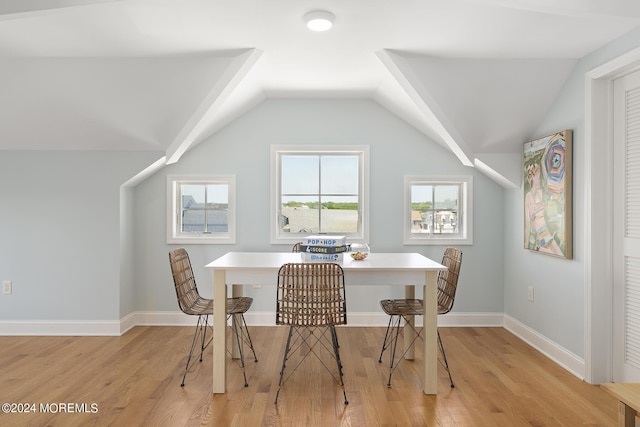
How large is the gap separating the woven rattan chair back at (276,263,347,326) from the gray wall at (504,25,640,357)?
6.12 feet

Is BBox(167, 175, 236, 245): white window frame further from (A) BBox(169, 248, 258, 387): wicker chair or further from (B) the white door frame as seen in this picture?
(B) the white door frame

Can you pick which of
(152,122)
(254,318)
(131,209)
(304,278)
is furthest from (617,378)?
(131,209)

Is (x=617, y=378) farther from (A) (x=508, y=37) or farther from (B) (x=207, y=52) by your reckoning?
(B) (x=207, y=52)

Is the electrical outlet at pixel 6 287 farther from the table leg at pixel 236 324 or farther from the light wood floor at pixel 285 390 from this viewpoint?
the table leg at pixel 236 324

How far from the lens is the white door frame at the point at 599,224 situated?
3037 mm

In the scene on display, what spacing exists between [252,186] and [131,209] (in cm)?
129

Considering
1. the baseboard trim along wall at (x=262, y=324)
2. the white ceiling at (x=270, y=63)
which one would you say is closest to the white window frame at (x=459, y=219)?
the white ceiling at (x=270, y=63)

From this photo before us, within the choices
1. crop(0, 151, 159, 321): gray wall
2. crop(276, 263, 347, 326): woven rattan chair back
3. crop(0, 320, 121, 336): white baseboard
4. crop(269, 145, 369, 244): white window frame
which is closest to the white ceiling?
crop(0, 151, 159, 321): gray wall

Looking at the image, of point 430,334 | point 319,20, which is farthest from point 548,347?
point 319,20

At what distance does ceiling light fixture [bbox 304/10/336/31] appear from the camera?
2.69m

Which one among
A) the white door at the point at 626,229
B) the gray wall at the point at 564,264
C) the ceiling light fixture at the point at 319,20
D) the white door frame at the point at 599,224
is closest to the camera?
the ceiling light fixture at the point at 319,20

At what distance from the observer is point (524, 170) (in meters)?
4.07

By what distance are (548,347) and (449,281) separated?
3.70ft

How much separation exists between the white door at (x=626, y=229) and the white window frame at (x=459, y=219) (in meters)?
1.67
